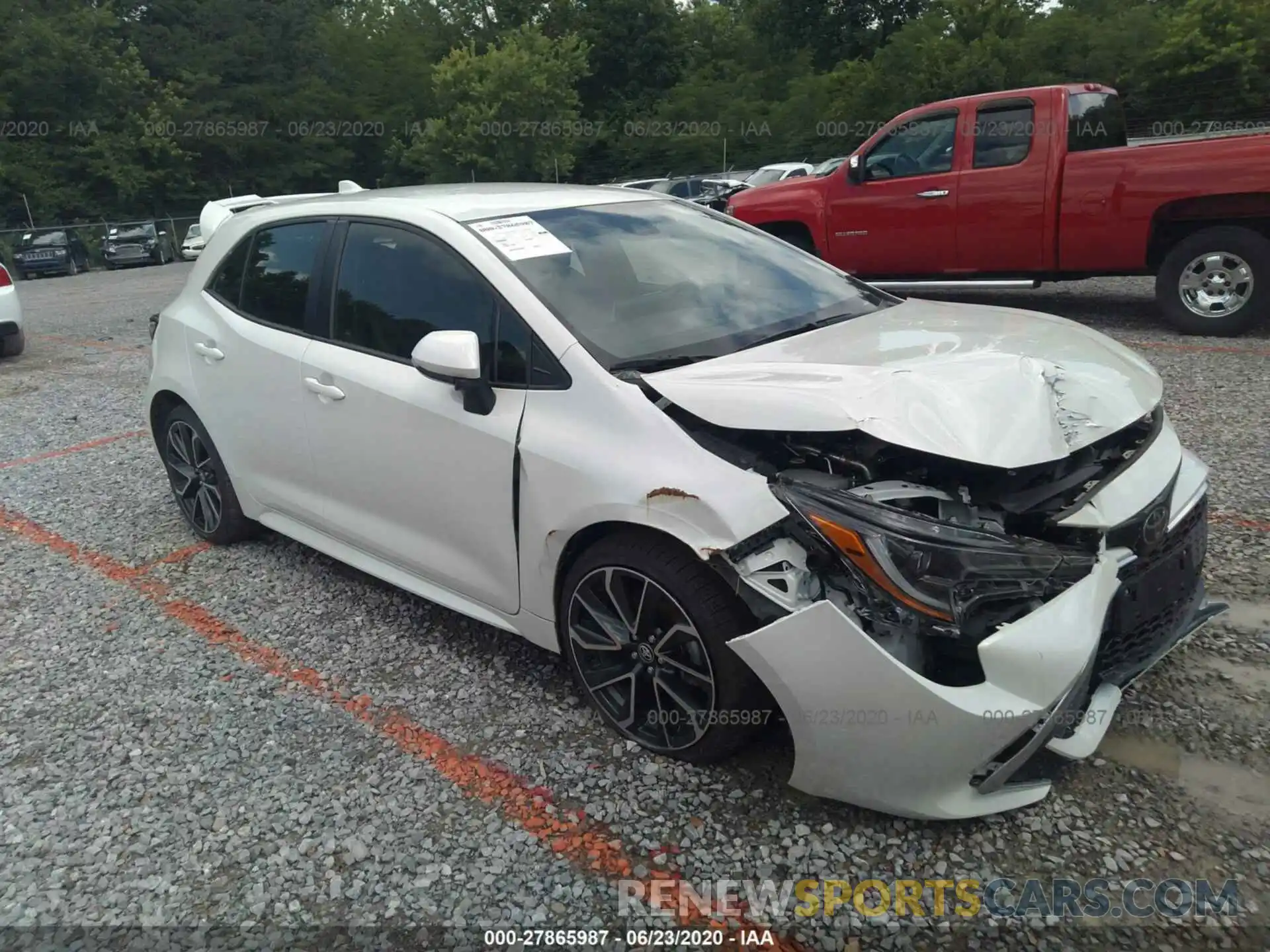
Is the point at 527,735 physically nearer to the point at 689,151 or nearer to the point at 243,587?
the point at 243,587

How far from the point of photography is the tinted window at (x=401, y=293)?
308 cm

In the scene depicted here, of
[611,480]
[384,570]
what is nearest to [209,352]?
[384,570]

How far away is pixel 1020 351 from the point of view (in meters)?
2.75

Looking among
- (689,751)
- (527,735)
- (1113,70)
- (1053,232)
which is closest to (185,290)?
(527,735)

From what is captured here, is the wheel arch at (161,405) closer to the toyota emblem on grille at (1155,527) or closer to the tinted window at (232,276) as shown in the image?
the tinted window at (232,276)

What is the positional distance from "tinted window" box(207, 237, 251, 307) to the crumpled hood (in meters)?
2.40

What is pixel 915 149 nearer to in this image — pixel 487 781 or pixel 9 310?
pixel 487 781

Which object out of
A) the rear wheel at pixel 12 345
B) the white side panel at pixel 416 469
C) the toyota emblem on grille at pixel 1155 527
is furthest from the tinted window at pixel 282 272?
the rear wheel at pixel 12 345

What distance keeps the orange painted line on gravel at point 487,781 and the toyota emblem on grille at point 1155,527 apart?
1.45m

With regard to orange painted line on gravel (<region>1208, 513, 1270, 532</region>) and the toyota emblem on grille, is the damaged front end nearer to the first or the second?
the toyota emblem on grille

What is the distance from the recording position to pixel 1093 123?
309 inches

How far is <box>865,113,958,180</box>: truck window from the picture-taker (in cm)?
828

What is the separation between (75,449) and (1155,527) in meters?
6.80

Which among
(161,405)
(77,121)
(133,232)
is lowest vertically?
(133,232)
